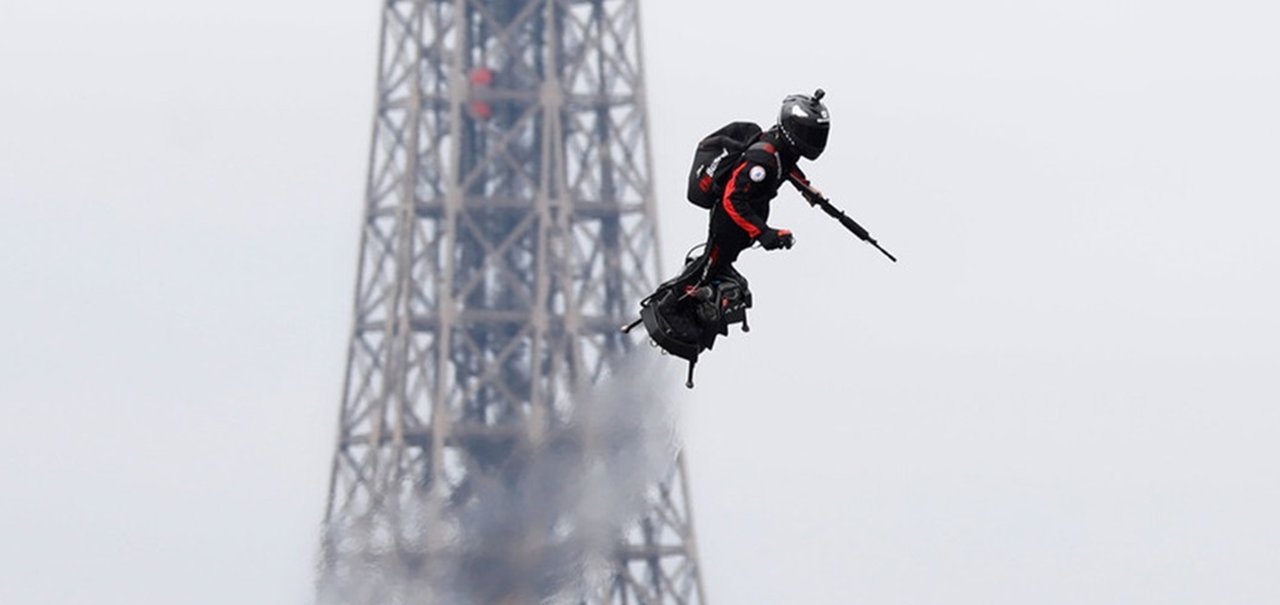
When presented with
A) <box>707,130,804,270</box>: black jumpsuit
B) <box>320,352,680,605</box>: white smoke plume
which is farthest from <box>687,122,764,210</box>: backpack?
<box>320,352,680,605</box>: white smoke plume

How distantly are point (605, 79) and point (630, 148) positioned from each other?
7.72 ft

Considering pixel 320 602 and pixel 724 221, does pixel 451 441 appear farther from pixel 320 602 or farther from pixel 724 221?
pixel 724 221

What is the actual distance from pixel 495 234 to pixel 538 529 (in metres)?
30.3

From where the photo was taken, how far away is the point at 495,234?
128625mm

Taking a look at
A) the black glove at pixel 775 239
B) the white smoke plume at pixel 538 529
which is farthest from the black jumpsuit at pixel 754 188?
the white smoke plume at pixel 538 529

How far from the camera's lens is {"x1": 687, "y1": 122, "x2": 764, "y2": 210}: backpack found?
183 ft

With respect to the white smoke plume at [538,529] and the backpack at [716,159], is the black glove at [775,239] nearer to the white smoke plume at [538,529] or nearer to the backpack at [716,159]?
the backpack at [716,159]

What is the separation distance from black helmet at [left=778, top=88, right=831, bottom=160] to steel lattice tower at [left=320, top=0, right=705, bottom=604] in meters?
61.0

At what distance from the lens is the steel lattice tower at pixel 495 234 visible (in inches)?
4756

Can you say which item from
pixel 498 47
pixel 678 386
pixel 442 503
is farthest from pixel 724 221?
pixel 498 47

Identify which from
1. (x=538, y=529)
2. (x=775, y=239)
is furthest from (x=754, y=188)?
(x=538, y=529)

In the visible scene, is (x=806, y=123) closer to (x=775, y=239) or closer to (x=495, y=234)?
(x=775, y=239)

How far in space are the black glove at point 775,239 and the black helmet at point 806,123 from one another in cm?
115

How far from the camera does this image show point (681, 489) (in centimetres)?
12581
